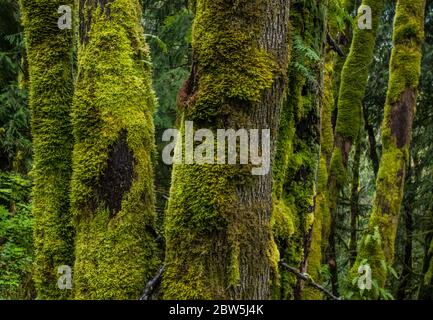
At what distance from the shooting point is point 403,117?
8.80 meters

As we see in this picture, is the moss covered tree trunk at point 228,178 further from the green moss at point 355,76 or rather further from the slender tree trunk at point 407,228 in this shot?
the slender tree trunk at point 407,228

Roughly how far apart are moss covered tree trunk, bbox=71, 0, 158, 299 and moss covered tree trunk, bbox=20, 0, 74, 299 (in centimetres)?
35

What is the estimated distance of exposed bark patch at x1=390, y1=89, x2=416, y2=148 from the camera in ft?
29.0

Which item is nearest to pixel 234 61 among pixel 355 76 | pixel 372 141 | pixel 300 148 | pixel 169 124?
pixel 300 148

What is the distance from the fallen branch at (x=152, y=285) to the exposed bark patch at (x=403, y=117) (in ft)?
21.5

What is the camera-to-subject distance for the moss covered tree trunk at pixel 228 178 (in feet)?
10.4

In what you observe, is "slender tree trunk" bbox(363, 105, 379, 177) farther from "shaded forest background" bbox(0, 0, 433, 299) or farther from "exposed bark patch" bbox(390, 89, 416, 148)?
"exposed bark patch" bbox(390, 89, 416, 148)

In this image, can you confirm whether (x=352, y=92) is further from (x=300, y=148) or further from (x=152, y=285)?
(x=152, y=285)

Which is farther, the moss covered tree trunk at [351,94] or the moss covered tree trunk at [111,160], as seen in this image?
the moss covered tree trunk at [351,94]

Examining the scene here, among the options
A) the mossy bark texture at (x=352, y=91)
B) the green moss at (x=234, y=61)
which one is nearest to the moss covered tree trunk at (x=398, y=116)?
the mossy bark texture at (x=352, y=91)

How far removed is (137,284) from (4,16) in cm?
965

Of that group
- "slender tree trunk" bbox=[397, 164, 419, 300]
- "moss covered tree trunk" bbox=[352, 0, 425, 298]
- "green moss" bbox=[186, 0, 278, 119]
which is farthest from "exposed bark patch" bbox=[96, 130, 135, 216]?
"slender tree trunk" bbox=[397, 164, 419, 300]
